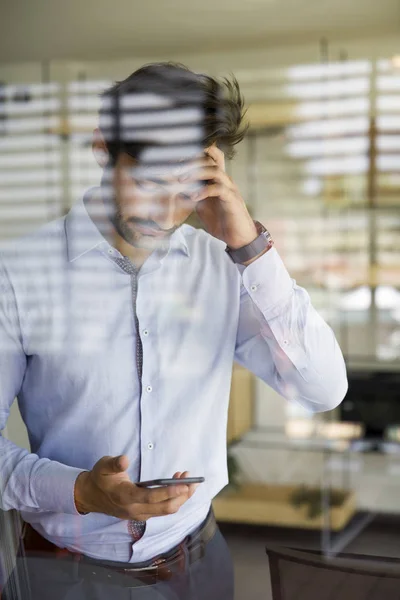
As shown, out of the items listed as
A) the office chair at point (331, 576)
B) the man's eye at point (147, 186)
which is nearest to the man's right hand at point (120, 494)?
the office chair at point (331, 576)

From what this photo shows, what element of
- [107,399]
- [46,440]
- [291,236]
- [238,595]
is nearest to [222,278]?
[291,236]

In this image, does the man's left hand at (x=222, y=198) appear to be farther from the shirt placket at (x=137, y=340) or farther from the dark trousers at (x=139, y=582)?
the dark trousers at (x=139, y=582)

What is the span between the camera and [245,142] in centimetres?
106

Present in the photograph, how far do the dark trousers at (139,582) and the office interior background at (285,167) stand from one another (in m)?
0.03

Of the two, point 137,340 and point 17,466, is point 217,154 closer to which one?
point 137,340

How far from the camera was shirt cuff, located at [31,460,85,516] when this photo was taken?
3.78 feet

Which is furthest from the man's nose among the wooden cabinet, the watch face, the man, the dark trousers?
the dark trousers

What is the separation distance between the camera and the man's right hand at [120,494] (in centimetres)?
113

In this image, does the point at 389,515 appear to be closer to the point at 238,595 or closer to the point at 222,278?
the point at 238,595

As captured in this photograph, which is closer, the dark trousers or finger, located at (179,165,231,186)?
finger, located at (179,165,231,186)

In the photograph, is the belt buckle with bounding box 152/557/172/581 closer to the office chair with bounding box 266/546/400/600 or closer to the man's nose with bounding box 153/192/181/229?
the office chair with bounding box 266/546/400/600

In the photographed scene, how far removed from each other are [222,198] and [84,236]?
208 millimetres

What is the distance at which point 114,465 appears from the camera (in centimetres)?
114

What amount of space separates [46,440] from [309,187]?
1.72ft
